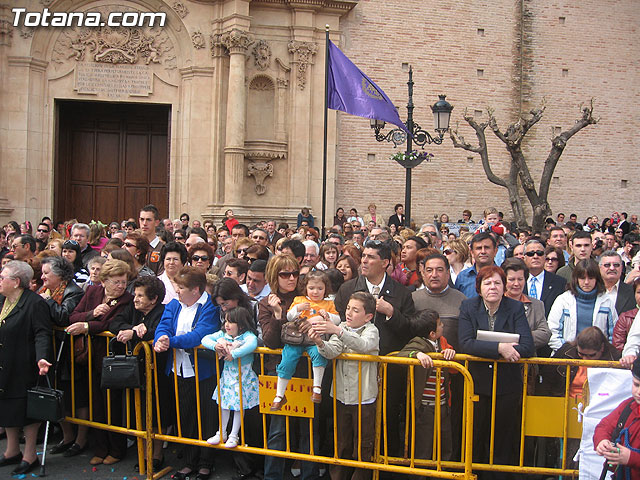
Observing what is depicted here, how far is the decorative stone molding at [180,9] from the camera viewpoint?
18.7m

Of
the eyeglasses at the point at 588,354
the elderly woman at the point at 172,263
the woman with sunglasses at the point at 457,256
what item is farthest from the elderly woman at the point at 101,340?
the eyeglasses at the point at 588,354

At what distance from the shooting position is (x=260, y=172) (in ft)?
62.8

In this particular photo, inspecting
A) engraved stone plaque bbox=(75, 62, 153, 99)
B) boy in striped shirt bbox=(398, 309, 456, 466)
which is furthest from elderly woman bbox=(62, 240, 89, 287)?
engraved stone plaque bbox=(75, 62, 153, 99)

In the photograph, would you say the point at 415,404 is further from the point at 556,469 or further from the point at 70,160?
the point at 70,160

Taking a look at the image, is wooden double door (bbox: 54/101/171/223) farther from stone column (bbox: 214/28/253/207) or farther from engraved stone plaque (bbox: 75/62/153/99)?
stone column (bbox: 214/28/253/207)

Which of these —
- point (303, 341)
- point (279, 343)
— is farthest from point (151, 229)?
point (303, 341)

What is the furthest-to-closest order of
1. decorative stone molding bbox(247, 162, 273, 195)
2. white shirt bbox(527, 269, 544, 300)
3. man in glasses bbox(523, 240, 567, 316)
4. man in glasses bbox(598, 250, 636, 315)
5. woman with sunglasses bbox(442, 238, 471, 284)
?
decorative stone molding bbox(247, 162, 273, 195) < woman with sunglasses bbox(442, 238, 471, 284) < white shirt bbox(527, 269, 544, 300) < man in glasses bbox(523, 240, 567, 316) < man in glasses bbox(598, 250, 636, 315)

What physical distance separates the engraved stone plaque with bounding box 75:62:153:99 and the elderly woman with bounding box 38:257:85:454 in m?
13.5

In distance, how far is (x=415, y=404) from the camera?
518 cm

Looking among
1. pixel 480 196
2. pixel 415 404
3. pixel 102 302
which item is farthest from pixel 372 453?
pixel 480 196

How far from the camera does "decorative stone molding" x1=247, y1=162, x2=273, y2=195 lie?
62.7ft

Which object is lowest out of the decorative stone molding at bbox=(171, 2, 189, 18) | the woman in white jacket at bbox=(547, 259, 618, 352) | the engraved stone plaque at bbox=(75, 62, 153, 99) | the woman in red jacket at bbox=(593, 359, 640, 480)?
the woman in red jacket at bbox=(593, 359, 640, 480)

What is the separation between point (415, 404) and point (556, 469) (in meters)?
1.15

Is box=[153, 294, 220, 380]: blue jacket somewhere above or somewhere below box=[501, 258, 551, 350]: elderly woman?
below
